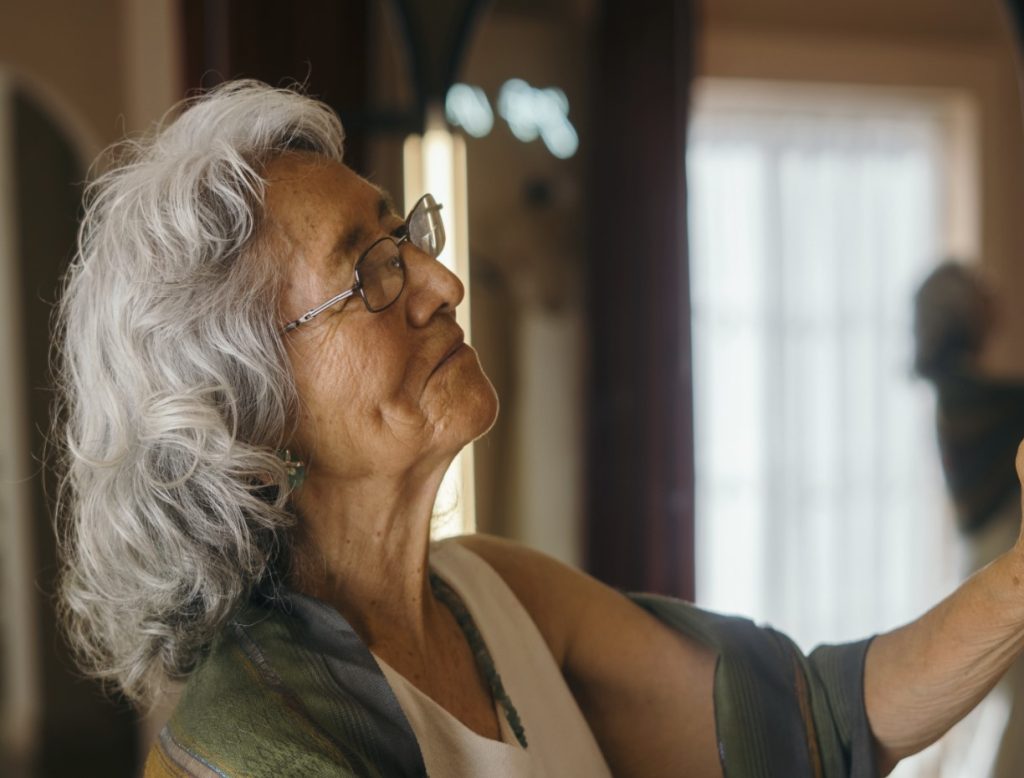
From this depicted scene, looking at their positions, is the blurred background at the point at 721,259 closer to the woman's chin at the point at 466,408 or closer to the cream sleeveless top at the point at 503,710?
the cream sleeveless top at the point at 503,710

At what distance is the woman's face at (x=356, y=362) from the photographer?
934mm

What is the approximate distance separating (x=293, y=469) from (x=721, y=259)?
107 centimetres

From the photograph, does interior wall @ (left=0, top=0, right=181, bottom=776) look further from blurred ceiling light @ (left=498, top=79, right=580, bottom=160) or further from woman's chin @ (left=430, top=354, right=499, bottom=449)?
woman's chin @ (left=430, top=354, right=499, bottom=449)

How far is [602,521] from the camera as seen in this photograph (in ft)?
6.34

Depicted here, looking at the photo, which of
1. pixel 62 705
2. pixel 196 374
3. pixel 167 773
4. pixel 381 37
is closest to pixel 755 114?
pixel 381 37

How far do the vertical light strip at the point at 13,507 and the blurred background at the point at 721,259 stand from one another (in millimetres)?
1307

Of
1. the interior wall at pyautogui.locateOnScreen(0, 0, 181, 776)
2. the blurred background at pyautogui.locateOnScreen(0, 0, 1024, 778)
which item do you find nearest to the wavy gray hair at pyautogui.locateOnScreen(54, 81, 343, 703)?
the blurred background at pyautogui.locateOnScreen(0, 0, 1024, 778)

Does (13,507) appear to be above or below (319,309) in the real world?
below

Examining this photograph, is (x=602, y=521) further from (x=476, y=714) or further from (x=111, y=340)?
(x=111, y=340)

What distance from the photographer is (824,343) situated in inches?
70.2

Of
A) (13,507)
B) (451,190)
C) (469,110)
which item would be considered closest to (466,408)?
(451,190)

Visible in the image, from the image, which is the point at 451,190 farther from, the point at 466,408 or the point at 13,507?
the point at 13,507

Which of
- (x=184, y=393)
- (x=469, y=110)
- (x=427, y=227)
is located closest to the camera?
(x=184, y=393)

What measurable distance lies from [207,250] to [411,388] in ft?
0.73
